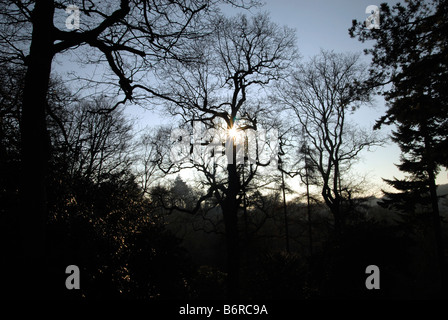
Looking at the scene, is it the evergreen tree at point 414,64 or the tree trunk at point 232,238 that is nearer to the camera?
the evergreen tree at point 414,64

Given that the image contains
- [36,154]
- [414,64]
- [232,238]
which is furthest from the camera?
[232,238]

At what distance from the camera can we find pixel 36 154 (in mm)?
3592

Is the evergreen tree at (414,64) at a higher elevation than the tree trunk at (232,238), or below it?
higher

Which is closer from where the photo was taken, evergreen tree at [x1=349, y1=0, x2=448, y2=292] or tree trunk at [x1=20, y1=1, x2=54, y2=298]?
tree trunk at [x1=20, y1=1, x2=54, y2=298]

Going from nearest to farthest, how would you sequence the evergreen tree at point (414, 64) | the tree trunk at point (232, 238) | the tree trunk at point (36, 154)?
1. the tree trunk at point (36, 154)
2. the evergreen tree at point (414, 64)
3. the tree trunk at point (232, 238)

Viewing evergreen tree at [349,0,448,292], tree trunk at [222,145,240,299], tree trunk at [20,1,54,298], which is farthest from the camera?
tree trunk at [222,145,240,299]

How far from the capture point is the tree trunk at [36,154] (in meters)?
3.33

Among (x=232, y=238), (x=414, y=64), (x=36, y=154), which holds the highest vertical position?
(x=414, y=64)

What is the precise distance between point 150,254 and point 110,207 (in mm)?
2688

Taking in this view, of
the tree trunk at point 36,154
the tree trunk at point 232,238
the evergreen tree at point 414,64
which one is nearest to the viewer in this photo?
the tree trunk at point 36,154

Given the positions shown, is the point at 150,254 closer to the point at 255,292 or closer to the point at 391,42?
the point at 255,292

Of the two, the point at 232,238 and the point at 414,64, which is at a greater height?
the point at 414,64

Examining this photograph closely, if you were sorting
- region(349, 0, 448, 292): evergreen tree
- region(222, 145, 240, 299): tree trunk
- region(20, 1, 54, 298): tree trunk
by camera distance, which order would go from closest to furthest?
region(20, 1, 54, 298): tree trunk → region(349, 0, 448, 292): evergreen tree → region(222, 145, 240, 299): tree trunk

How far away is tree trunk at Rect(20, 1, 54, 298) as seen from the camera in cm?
333
